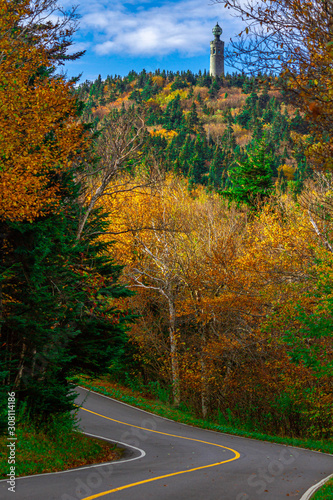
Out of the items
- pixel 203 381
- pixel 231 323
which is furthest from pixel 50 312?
pixel 231 323

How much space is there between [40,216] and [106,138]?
16.4 ft

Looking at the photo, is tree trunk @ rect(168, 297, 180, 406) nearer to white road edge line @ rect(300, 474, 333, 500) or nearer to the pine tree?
the pine tree

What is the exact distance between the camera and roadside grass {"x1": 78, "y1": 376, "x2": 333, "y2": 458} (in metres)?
20.0

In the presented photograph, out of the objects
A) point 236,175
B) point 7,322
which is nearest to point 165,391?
point 7,322

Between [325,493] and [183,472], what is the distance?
3.62m

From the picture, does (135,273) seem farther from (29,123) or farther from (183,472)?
(183,472)

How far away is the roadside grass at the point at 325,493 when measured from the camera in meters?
9.40

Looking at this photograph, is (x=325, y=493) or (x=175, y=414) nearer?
(x=325, y=493)

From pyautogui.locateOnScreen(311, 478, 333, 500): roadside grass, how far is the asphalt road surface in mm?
410

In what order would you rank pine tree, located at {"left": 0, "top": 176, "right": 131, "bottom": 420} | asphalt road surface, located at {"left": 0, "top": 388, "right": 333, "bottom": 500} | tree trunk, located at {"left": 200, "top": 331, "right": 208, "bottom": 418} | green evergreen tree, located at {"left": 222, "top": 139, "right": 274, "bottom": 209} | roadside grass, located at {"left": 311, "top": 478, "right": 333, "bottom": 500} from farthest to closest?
green evergreen tree, located at {"left": 222, "top": 139, "right": 274, "bottom": 209} → tree trunk, located at {"left": 200, "top": 331, "right": 208, "bottom": 418} → pine tree, located at {"left": 0, "top": 176, "right": 131, "bottom": 420} → asphalt road surface, located at {"left": 0, "top": 388, "right": 333, "bottom": 500} → roadside grass, located at {"left": 311, "top": 478, "right": 333, "bottom": 500}

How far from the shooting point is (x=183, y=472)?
472 inches

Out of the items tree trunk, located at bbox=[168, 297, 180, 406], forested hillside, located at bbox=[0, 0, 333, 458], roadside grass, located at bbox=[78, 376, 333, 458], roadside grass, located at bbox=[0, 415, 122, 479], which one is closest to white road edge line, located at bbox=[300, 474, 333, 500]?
forested hillside, located at bbox=[0, 0, 333, 458]

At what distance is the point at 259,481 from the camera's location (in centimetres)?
1119

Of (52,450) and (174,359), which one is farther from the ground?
(174,359)
